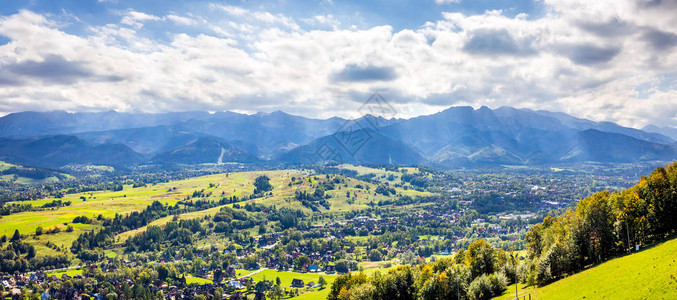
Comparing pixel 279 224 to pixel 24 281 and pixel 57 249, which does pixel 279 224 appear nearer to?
pixel 57 249

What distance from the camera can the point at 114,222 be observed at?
168 meters

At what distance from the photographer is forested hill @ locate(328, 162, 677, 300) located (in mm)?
46625

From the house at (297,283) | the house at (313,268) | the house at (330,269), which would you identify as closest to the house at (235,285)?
the house at (297,283)

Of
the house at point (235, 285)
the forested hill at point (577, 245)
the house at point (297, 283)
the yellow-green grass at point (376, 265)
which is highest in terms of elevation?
the forested hill at point (577, 245)

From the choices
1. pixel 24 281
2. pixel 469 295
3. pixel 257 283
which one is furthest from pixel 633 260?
pixel 24 281

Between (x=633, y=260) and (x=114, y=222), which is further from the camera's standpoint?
(x=114, y=222)

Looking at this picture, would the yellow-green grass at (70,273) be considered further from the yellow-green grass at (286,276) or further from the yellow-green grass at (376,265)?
the yellow-green grass at (376,265)

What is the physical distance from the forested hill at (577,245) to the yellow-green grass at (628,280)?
3.37m

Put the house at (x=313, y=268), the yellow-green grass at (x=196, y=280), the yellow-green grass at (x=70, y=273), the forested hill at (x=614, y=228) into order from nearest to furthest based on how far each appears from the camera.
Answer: the forested hill at (x=614, y=228), the yellow-green grass at (x=196, y=280), the yellow-green grass at (x=70, y=273), the house at (x=313, y=268)

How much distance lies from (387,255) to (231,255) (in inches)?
2440

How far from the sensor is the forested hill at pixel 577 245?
4662cm

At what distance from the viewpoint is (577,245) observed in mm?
48156

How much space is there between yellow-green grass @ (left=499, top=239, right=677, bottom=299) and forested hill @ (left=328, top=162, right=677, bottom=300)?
3.37 m

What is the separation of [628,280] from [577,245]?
623 inches
